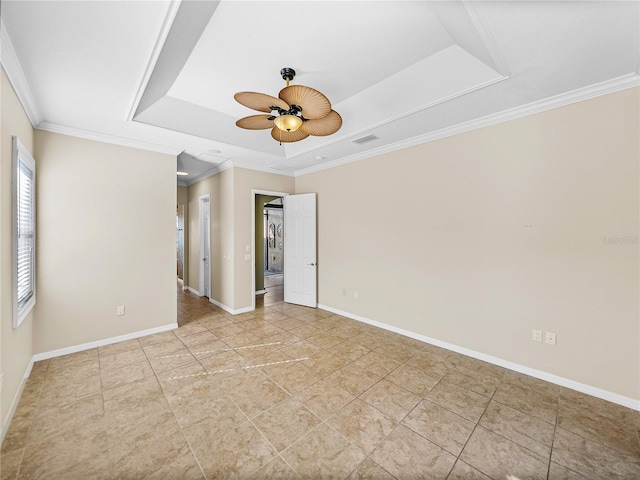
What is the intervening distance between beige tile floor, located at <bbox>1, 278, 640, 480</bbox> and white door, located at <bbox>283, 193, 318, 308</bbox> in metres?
1.90

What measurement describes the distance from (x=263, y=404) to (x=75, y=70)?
10.4 feet

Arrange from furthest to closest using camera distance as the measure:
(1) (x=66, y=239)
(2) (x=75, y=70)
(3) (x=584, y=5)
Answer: (1) (x=66, y=239)
(2) (x=75, y=70)
(3) (x=584, y=5)

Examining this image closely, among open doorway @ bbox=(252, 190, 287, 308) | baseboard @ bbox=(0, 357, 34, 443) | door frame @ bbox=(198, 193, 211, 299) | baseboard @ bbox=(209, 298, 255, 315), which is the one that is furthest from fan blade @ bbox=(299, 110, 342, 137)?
door frame @ bbox=(198, 193, 211, 299)

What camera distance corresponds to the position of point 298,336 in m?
3.72

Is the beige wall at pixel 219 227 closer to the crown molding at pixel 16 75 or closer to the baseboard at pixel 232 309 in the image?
the baseboard at pixel 232 309

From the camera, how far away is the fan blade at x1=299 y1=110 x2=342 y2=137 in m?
2.24

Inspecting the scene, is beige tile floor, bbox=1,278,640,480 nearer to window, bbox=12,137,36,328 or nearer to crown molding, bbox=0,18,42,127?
window, bbox=12,137,36,328

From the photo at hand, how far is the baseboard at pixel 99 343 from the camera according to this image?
10.0 feet

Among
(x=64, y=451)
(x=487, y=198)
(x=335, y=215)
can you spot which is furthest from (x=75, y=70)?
(x=487, y=198)

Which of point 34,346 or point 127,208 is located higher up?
point 127,208

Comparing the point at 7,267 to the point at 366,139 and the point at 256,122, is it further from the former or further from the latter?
the point at 366,139

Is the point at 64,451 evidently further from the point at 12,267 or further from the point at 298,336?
the point at 298,336

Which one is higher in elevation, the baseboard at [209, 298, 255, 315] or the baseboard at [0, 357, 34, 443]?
the baseboard at [209, 298, 255, 315]

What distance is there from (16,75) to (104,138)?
4.49ft
